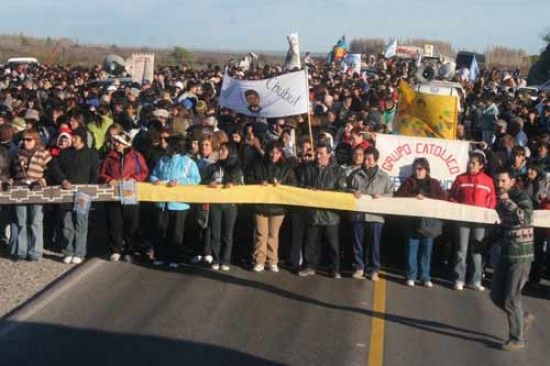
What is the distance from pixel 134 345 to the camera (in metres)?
8.66

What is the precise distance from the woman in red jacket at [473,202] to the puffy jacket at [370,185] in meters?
0.85

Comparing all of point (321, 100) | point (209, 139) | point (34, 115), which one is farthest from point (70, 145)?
point (321, 100)

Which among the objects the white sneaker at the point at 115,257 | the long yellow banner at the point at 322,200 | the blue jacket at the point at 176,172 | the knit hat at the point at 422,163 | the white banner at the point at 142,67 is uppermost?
the white banner at the point at 142,67

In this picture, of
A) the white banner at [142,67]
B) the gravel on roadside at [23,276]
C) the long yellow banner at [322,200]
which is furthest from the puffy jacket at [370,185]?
the white banner at [142,67]

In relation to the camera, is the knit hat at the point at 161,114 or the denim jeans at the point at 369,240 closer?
the denim jeans at the point at 369,240

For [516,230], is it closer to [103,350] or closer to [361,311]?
[361,311]

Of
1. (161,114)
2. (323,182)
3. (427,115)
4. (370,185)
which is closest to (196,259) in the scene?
(323,182)

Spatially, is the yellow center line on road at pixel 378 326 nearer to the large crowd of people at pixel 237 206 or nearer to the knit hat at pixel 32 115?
the large crowd of people at pixel 237 206

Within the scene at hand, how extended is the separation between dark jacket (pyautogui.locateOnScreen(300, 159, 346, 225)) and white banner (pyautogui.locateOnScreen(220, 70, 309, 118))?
3.14 meters

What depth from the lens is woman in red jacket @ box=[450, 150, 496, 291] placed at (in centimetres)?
1106

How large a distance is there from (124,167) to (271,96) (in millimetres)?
4123

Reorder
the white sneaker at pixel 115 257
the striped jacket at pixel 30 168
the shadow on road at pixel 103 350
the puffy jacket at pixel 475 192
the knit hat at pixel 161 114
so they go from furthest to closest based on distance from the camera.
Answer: the knit hat at pixel 161 114
the white sneaker at pixel 115 257
the striped jacket at pixel 30 168
the puffy jacket at pixel 475 192
the shadow on road at pixel 103 350

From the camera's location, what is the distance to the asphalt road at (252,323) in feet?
27.9

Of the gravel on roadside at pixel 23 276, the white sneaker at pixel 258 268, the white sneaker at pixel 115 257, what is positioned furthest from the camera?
the white sneaker at pixel 115 257
